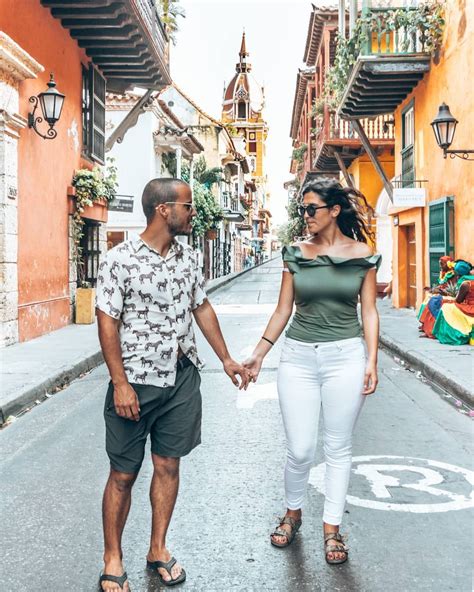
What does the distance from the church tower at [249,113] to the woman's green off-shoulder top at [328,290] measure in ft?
323

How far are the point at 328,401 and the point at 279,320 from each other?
497 mm

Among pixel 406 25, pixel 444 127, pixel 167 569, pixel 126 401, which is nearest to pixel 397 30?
pixel 406 25

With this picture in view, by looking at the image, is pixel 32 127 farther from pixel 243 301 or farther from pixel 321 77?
pixel 321 77

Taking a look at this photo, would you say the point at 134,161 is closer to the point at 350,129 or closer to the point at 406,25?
the point at 350,129

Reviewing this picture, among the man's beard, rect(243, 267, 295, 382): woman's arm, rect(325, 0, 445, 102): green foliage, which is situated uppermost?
rect(325, 0, 445, 102): green foliage

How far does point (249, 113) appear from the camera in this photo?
342 feet

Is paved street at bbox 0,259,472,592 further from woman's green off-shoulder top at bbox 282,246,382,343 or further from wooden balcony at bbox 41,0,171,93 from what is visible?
wooden balcony at bbox 41,0,171,93

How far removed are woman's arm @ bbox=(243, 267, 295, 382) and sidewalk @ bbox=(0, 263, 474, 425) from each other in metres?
3.74

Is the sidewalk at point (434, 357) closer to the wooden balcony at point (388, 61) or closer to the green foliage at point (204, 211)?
the wooden balcony at point (388, 61)

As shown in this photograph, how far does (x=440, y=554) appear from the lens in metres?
3.54

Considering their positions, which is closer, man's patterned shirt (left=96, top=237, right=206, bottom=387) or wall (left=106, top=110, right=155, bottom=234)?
man's patterned shirt (left=96, top=237, right=206, bottom=387)

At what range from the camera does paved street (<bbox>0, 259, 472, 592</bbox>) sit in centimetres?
331

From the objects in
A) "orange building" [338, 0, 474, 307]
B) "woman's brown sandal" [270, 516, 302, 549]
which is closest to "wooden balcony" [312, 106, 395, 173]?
"orange building" [338, 0, 474, 307]

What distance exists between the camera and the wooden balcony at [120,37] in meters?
12.9
